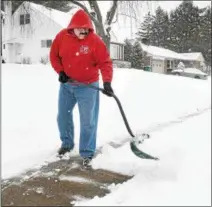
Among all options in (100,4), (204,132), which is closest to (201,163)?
(204,132)

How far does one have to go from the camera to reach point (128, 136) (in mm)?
6539

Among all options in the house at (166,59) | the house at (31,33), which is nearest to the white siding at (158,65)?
the house at (166,59)

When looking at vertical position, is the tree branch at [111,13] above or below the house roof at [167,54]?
above

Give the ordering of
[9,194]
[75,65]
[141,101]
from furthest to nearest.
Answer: [141,101] → [75,65] → [9,194]

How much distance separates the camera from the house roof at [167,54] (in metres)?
31.2

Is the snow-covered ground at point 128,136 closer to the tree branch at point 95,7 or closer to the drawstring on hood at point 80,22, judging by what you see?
the drawstring on hood at point 80,22

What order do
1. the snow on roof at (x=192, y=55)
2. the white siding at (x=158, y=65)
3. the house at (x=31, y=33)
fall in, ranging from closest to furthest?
1. the house at (x=31, y=33)
2. the white siding at (x=158, y=65)
3. the snow on roof at (x=192, y=55)

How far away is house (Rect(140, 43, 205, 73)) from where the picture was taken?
3151cm

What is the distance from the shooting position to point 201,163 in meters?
4.70

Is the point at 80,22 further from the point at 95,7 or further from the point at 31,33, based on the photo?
the point at 95,7

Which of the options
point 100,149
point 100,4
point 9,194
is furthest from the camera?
point 100,4

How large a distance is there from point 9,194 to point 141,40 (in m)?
25.0

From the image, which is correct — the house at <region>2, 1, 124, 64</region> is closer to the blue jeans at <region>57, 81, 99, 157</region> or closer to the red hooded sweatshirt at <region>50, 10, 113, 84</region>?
the blue jeans at <region>57, 81, 99, 157</region>

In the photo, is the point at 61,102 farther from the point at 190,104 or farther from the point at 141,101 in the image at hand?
the point at 190,104
